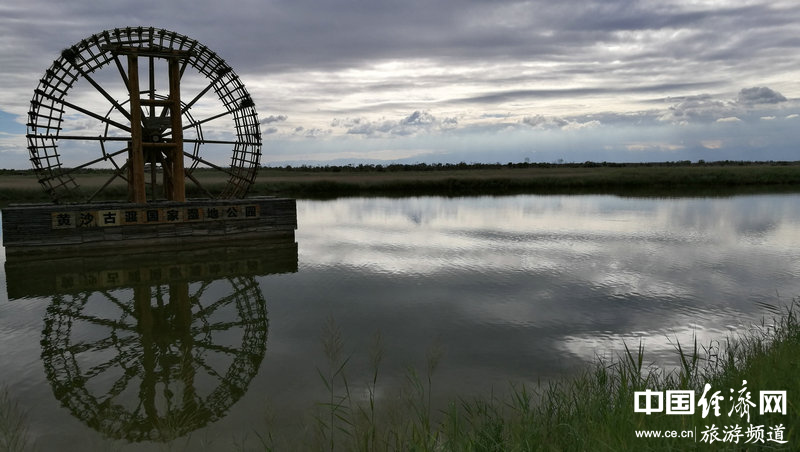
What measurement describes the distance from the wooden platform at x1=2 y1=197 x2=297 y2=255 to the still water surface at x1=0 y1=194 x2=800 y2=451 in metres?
0.90

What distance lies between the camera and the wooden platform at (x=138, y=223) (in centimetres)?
1619

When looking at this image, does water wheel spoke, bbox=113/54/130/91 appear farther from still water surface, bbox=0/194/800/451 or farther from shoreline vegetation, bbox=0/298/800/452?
shoreline vegetation, bbox=0/298/800/452

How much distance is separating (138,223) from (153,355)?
37.0 feet

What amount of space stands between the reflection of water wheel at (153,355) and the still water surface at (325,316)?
31 millimetres

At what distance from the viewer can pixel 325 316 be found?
9.62 meters

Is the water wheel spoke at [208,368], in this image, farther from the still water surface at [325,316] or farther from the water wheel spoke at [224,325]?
the water wheel spoke at [224,325]

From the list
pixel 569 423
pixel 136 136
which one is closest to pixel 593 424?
pixel 569 423

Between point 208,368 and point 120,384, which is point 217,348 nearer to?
point 208,368

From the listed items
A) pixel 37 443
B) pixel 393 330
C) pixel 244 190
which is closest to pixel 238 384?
pixel 37 443

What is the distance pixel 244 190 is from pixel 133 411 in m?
16.2

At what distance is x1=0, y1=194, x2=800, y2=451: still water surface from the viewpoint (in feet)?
20.1

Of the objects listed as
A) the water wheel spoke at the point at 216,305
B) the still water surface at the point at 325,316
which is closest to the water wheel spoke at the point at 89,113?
the still water surface at the point at 325,316

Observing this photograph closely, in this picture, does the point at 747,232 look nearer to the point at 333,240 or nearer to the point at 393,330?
the point at 333,240

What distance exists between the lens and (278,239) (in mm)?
19797
